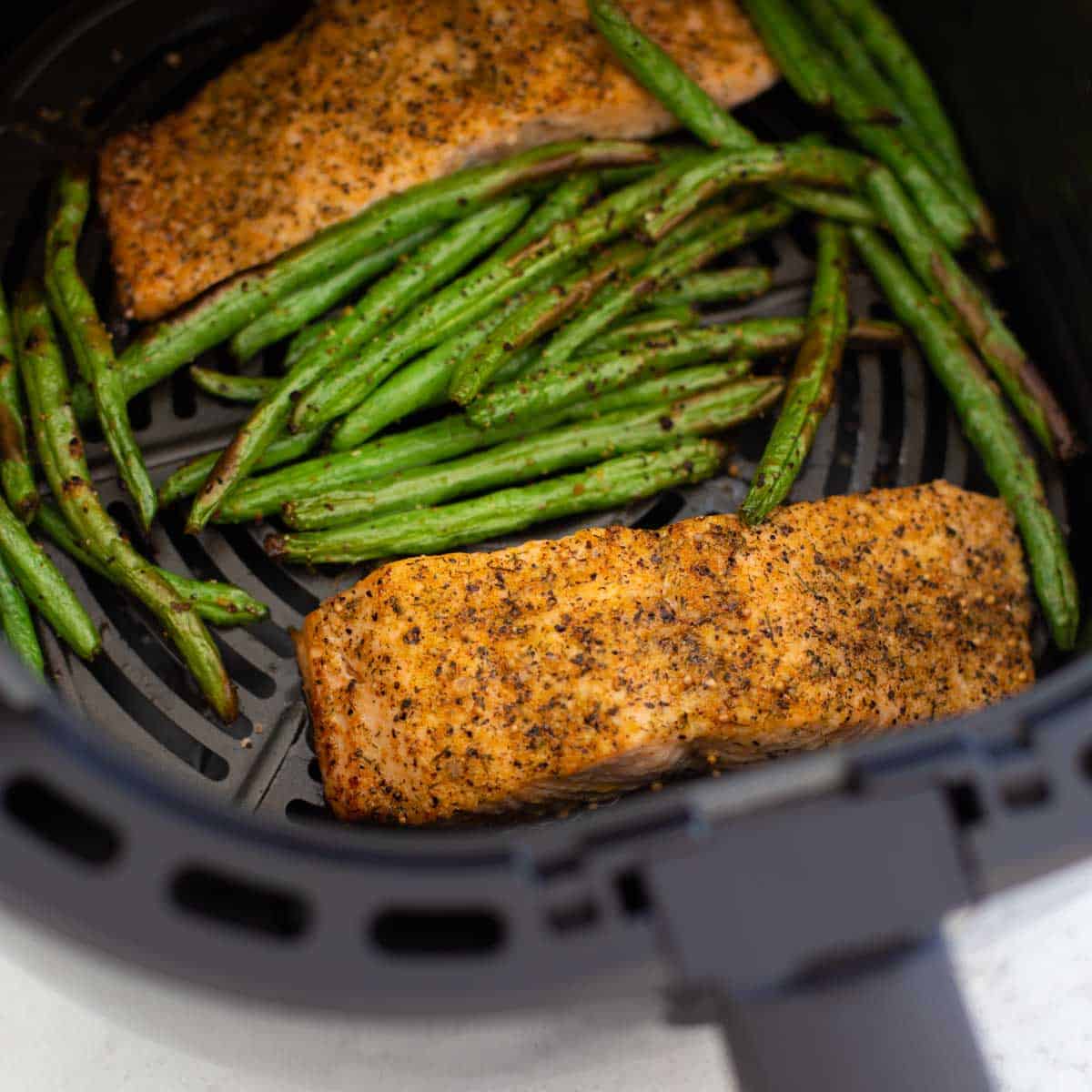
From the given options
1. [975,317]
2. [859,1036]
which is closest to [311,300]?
[975,317]

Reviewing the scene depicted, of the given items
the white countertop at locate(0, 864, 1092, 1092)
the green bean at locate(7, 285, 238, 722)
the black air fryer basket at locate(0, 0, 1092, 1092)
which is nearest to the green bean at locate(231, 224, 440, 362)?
the green bean at locate(7, 285, 238, 722)

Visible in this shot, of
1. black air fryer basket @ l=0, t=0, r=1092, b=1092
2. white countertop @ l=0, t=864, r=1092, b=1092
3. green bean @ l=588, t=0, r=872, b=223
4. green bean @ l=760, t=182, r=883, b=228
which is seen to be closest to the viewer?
black air fryer basket @ l=0, t=0, r=1092, b=1092

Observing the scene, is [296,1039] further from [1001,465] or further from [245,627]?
[1001,465]

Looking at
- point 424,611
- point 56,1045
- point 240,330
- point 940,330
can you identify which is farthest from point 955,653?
point 56,1045

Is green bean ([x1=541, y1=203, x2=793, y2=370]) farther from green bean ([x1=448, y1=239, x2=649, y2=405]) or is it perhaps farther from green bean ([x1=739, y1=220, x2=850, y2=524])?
green bean ([x1=739, y1=220, x2=850, y2=524])

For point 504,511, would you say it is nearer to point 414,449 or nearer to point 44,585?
point 414,449

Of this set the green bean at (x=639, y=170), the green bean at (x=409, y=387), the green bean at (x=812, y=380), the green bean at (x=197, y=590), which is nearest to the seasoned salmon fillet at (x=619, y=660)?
the green bean at (x=812, y=380)

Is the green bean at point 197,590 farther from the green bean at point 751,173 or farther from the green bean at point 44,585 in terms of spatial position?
the green bean at point 751,173
